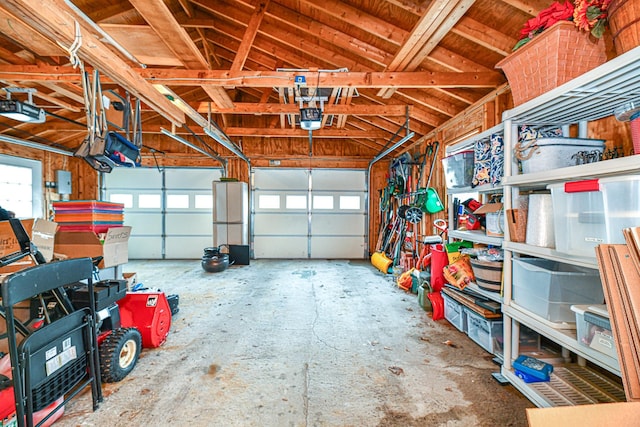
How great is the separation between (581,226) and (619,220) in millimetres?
196

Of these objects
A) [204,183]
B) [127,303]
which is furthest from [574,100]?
→ [204,183]

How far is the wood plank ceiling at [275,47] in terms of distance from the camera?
214 centimetres

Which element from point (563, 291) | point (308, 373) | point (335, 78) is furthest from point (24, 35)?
point (563, 291)

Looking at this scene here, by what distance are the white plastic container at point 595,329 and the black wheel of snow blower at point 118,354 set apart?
3.06 meters

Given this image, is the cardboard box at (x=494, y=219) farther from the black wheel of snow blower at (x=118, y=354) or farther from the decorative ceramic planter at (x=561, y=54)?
the black wheel of snow blower at (x=118, y=354)

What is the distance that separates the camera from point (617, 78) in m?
1.38

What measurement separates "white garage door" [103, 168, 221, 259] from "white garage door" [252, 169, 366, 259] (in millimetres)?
1438

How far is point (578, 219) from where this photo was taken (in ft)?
4.80

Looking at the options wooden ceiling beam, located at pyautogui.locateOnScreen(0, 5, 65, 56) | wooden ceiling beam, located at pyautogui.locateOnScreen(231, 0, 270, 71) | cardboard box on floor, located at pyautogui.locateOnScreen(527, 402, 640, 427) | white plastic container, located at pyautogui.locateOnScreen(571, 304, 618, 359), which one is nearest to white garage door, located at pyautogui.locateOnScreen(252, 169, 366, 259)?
wooden ceiling beam, located at pyautogui.locateOnScreen(231, 0, 270, 71)

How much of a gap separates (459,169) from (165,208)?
720 centimetres

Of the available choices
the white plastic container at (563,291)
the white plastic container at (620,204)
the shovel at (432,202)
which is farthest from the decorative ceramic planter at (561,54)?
the shovel at (432,202)

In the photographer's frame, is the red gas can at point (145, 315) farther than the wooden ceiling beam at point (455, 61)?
Answer: No

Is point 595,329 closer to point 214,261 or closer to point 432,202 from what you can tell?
point 432,202

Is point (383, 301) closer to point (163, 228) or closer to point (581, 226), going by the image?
point (581, 226)
